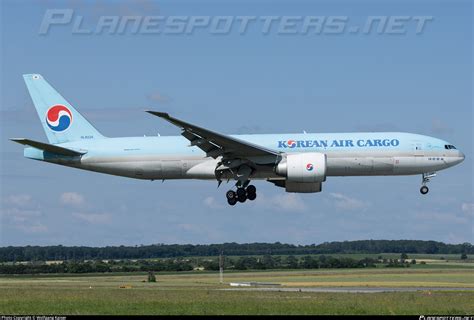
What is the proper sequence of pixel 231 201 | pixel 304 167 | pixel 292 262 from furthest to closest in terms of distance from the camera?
1. pixel 292 262
2. pixel 231 201
3. pixel 304 167

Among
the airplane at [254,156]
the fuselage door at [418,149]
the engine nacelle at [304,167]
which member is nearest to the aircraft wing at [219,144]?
the airplane at [254,156]

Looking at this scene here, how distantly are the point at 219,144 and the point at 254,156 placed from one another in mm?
2160

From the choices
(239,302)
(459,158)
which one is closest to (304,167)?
(459,158)

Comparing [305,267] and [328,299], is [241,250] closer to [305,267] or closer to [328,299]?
[305,267]

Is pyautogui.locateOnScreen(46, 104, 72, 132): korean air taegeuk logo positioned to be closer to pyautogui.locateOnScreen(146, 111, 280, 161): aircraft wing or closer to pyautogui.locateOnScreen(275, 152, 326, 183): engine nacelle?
pyautogui.locateOnScreen(146, 111, 280, 161): aircraft wing

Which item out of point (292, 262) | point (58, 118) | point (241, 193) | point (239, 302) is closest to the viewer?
point (239, 302)

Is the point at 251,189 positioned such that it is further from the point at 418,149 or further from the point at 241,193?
the point at 418,149

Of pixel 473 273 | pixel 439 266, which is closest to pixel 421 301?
pixel 473 273

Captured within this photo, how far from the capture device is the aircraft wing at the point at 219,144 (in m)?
50.0

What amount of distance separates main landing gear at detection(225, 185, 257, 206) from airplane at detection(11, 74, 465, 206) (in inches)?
2.3

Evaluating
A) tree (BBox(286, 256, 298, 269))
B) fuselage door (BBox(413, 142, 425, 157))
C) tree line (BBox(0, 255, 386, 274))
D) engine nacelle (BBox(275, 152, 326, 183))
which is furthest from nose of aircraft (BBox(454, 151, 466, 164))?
tree (BBox(286, 256, 298, 269))

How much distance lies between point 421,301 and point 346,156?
13.2 m

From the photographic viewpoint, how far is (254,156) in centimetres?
5247

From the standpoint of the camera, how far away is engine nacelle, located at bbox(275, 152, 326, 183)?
50.8 meters
